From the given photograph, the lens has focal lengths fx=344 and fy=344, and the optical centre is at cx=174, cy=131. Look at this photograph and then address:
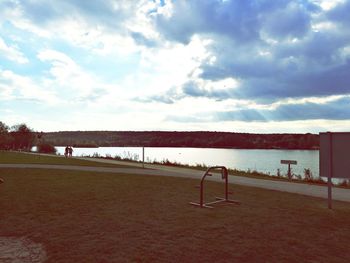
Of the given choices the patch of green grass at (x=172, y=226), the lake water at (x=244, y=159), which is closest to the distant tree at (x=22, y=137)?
the lake water at (x=244, y=159)

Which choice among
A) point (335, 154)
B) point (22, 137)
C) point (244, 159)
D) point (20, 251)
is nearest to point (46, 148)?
point (22, 137)

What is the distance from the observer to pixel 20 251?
5.28m

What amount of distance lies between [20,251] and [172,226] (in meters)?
2.80

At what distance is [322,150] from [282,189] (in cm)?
414

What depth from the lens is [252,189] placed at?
12.7 m

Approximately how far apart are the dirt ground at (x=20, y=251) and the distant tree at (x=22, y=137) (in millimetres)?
62040

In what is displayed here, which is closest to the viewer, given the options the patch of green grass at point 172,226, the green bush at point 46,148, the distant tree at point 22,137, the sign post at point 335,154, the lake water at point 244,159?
the patch of green grass at point 172,226

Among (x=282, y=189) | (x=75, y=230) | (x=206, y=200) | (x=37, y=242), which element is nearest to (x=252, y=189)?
(x=282, y=189)

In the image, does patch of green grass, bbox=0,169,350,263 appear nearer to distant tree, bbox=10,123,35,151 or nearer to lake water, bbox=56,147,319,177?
lake water, bbox=56,147,319,177

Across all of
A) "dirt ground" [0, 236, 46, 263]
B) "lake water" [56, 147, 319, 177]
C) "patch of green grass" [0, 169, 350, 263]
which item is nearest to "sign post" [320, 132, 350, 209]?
"patch of green grass" [0, 169, 350, 263]

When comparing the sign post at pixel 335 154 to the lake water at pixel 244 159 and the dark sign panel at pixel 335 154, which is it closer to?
the dark sign panel at pixel 335 154

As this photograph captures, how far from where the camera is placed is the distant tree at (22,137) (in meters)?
63.2

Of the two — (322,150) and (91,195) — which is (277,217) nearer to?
(322,150)

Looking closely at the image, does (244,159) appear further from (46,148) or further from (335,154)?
(335,154)
